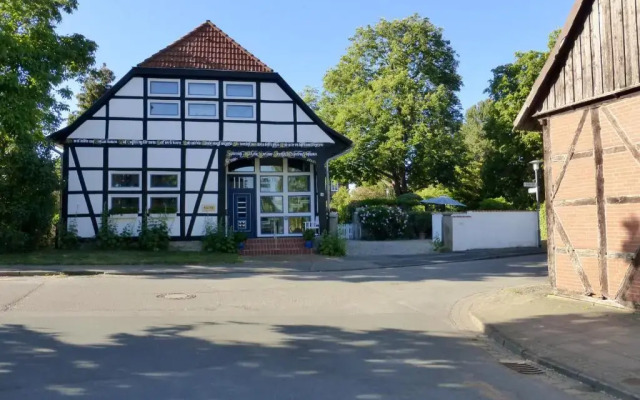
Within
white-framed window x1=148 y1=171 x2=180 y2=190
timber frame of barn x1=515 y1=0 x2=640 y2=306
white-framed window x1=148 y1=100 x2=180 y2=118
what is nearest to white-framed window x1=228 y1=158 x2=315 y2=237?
white-framed window x1=148 y1=171 x2=180 y2=190

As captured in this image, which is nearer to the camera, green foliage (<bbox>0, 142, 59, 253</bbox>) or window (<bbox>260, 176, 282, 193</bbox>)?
green foliage (<bbox>0, 142, 59, 253</bbox>)

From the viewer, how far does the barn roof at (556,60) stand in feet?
33.3

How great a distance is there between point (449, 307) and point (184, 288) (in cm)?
610

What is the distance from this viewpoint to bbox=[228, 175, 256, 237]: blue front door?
78.7 feet

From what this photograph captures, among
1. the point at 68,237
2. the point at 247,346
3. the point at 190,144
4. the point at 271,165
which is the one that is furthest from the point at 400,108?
the point at 247,346

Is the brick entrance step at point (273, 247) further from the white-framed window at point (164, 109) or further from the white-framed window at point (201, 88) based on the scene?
the white-framed window at point (201, 88)

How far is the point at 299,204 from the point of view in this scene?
80.8 feet

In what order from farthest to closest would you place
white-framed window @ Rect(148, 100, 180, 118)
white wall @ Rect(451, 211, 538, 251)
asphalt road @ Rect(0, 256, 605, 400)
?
white wall @ Rect(451, 211, 538, 251) < white-framed window @ Rect(148, 100, 180, 118) < asphalt road @ Rect(0, 256, 605, 400)

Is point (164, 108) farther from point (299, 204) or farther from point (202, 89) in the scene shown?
point (299, 204)

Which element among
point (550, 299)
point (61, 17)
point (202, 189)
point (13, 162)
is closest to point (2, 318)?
point (550, 299)

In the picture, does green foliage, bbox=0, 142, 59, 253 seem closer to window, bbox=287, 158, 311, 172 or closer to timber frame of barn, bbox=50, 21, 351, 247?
timber frame of barn, bbox=50, 21, 351, 247

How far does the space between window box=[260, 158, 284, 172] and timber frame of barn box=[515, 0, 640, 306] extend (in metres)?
14.7

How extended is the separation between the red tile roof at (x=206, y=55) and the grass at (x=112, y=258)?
802cm

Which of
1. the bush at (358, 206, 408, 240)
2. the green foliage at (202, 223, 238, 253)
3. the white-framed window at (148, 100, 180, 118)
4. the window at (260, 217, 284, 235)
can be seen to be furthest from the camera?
the bush at (358, 206, 408, 240)
